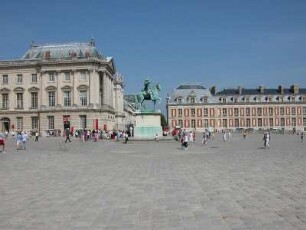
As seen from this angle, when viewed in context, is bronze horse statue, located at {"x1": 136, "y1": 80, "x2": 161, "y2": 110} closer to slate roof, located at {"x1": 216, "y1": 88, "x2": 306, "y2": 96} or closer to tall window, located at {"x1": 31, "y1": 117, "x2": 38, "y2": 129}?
tall window, located at {"x1": 31, "y1": 117, "x2": 38, "y2": 129}

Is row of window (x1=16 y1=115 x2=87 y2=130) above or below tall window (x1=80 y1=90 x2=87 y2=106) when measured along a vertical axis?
below

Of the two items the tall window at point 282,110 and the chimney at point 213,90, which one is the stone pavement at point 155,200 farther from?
the tall window at point 282,110

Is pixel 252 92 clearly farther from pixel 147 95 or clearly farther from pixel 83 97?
pixel 147 95

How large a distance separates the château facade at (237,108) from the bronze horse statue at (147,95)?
2938 inches

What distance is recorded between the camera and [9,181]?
1396cm

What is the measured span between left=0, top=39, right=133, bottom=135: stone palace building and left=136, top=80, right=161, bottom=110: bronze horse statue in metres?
27.2

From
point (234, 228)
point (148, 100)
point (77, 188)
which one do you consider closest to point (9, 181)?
point (77, 188)

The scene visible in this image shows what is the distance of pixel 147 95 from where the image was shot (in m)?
50.0

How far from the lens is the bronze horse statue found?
49969 mm

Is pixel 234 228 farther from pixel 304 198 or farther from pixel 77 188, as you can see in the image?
pixel 77 188

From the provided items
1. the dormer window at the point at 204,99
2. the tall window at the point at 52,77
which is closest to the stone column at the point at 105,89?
the tall window at the point at 52,77

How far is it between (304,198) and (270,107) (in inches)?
4814

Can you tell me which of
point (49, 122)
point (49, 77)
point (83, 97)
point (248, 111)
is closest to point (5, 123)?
point (49, 122)

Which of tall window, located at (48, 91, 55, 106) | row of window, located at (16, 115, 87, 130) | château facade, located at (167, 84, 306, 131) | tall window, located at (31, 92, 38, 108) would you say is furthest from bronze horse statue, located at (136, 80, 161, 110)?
château facade, located at (167, 84, 306, 131)
